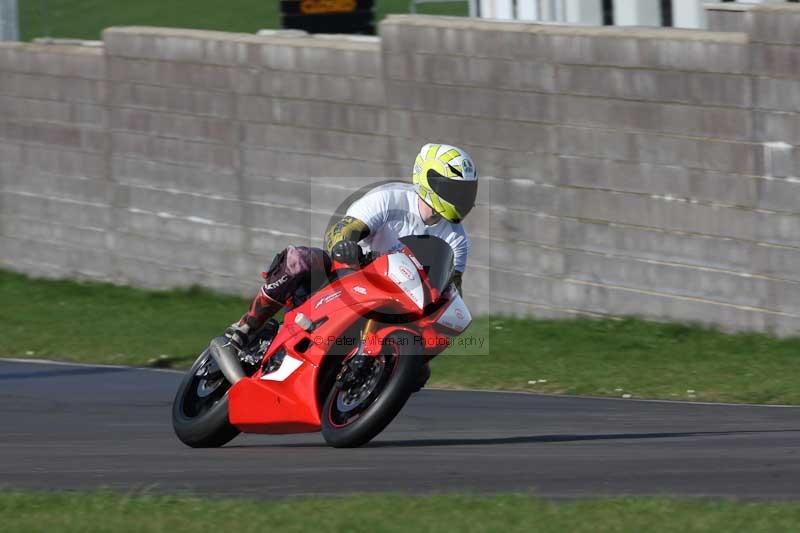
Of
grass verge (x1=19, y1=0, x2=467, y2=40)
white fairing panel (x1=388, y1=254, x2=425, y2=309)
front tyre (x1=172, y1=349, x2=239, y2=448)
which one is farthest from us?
grass verge (x1=19, y1=0, x2=467, y2=40)

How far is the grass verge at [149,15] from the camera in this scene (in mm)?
31719

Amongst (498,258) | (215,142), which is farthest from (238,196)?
(498,258)

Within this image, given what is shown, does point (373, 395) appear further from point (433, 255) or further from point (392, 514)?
point (392, 514)

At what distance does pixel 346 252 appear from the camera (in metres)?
7.97

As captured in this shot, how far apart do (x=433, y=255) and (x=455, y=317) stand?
39 centimetres

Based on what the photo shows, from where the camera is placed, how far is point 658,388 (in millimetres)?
12102

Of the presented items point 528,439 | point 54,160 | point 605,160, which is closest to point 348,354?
point 528,439

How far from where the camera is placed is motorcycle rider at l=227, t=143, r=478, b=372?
817cm

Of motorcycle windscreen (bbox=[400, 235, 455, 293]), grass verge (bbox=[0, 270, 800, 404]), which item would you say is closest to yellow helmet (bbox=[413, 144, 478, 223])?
motorcycle windscreen (bbox=[400, 235, 455, 293])

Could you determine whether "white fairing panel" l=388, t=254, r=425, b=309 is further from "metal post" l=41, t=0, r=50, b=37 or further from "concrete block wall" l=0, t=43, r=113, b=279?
"metal post" l=41, t=0, r=50, b=37

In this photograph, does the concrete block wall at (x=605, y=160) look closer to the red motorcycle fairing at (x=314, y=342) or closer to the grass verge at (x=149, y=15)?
the red motorcycle fairing at (x=314, y=342)

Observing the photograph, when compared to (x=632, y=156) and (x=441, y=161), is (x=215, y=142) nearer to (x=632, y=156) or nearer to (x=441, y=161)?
(x=632, y=156)

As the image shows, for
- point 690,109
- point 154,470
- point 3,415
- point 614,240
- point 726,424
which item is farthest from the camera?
point 614,240

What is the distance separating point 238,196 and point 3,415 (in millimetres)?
7692
